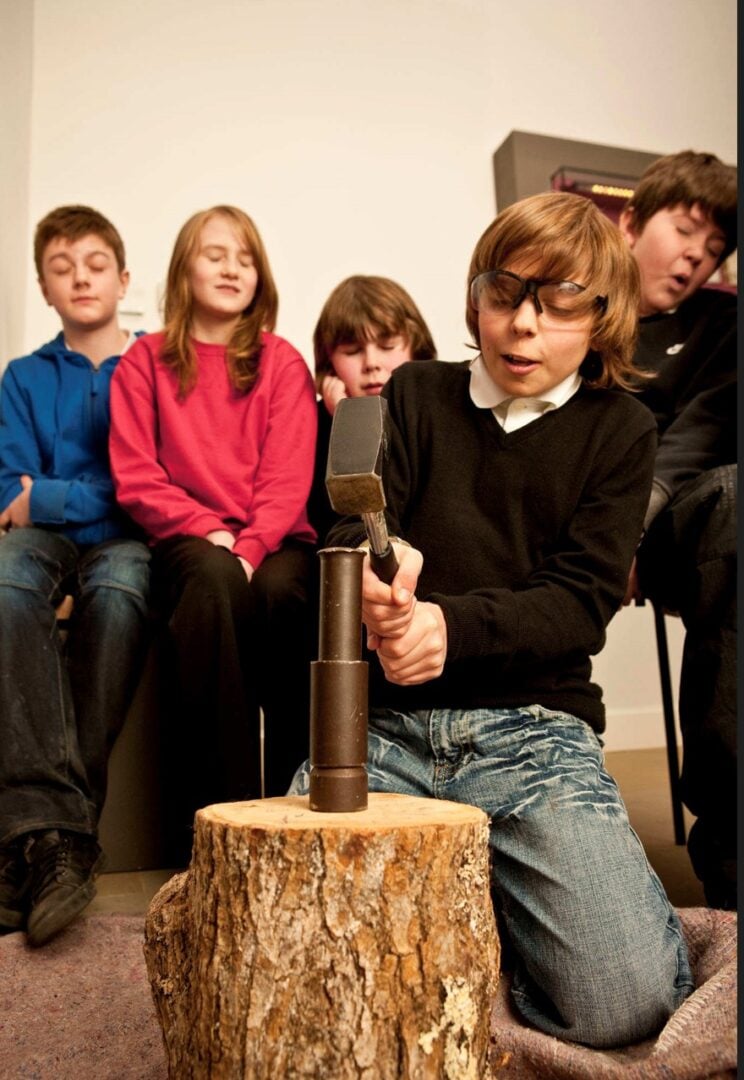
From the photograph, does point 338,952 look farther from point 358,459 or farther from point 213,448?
point 213,448

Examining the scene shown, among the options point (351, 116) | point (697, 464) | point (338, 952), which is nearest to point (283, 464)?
point (697, 464)

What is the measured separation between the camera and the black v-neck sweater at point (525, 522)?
1.04 metres

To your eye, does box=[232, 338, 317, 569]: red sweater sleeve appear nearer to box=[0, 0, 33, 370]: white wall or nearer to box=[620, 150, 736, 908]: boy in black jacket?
box=[620, 150, 736, 908]: boy in black jacket

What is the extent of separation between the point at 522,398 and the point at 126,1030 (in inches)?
32.8

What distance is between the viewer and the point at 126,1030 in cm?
95

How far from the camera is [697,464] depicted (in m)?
1.41

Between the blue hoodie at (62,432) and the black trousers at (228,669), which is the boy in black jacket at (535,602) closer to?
the black trousers at (228,669)

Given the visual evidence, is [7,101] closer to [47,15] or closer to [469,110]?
[47,15]

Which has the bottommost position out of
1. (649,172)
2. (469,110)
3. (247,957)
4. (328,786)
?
(247,957)

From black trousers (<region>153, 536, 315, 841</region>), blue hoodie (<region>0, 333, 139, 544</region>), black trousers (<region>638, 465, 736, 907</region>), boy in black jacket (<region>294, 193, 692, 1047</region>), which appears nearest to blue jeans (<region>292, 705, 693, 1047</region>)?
boy in black jacket (<region>294, 193, 692, 1047</region>)

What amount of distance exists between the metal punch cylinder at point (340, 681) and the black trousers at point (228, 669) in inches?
23.6

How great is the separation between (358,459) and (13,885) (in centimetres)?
85

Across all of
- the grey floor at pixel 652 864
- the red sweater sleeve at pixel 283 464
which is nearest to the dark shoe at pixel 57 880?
the grey floor at pixel 652 864

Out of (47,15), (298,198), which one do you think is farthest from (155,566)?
(47,15)
